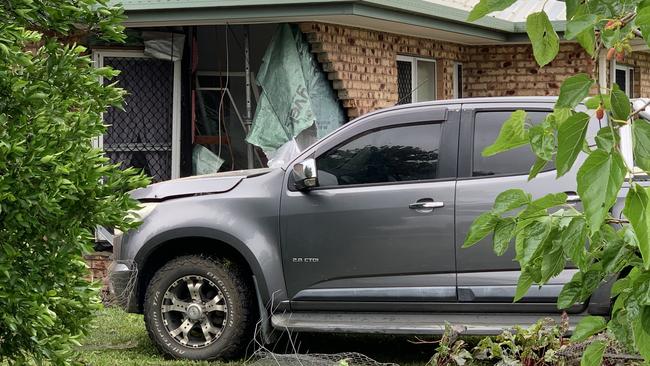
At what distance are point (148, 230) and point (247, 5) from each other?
11.4 ft

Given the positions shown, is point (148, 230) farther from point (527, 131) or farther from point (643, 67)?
point (643, 67)

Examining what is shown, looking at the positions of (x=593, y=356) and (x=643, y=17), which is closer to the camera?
(x=643, y=17)

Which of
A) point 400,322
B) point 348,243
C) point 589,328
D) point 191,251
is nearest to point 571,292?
point 589,328

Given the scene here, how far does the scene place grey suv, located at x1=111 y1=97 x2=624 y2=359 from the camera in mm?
7441

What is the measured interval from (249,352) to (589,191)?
6520 mm

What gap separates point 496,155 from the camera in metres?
7.47

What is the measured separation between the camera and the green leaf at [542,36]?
6.90 ft

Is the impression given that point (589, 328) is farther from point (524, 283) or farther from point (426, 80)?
point (426, 80)

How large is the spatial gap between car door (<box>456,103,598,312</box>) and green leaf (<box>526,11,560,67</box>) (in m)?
5.12

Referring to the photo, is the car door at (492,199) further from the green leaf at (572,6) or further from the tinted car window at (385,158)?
the green leaf at (572,6)

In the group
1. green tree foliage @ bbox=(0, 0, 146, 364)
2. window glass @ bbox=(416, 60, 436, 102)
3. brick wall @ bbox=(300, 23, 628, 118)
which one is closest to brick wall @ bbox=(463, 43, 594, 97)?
brick wall @ bbox=(300, 23, 628, 118)

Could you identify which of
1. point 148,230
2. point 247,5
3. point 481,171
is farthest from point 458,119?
point 247,5

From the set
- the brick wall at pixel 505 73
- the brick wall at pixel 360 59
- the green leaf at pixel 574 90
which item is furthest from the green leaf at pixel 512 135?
the brick wall at pixel 505 73

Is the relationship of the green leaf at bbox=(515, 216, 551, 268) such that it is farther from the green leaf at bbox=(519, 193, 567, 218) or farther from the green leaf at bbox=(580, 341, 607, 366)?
the green leaf at bbox=(580, 341, 607, 366)
